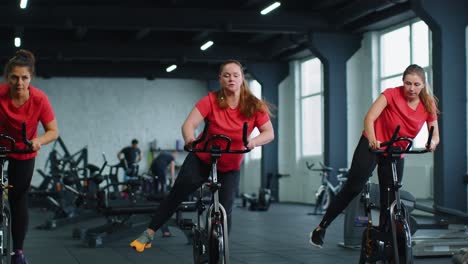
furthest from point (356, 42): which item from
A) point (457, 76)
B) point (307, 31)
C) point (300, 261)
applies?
point (300, 261)

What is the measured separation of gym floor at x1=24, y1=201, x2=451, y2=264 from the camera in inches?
285

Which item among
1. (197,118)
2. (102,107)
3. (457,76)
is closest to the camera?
(197,118)

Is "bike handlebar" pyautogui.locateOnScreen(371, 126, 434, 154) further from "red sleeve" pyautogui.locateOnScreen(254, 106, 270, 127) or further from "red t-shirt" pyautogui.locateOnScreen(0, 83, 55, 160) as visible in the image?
"red t-shirt" pyautogui.locateOnScreen(0, 83, 55, 160)

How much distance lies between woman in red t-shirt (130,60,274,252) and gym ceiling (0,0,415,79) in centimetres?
943

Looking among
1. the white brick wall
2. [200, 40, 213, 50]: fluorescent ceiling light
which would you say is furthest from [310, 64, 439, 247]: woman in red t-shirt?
the white brick wall

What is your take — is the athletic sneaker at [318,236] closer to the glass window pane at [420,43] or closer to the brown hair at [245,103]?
the brown hair at [245,103]

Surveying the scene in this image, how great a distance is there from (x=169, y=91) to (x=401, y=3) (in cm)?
1236

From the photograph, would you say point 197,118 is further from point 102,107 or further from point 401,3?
point 102,107

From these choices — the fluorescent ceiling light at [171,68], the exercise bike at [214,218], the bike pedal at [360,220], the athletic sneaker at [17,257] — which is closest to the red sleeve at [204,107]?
the exercise bike at [214,218]

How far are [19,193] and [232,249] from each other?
377cm

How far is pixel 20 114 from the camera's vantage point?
473cm

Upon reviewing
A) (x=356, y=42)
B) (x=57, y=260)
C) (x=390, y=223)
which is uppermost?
(x=356, y=42)

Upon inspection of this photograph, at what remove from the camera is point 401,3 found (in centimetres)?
1420

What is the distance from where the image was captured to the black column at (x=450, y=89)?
11.3 m
